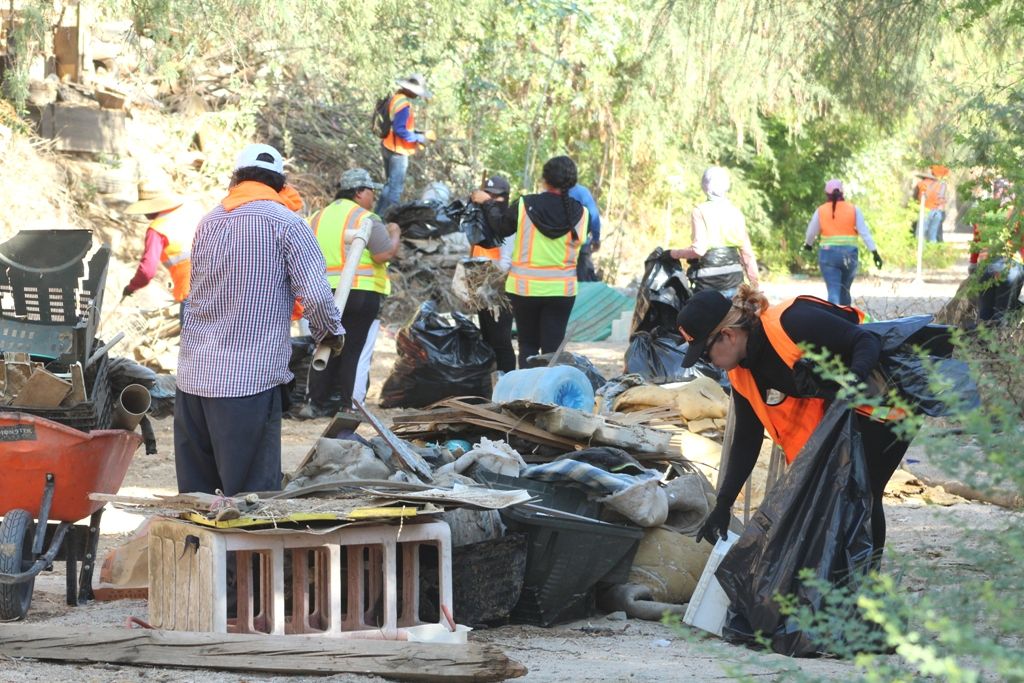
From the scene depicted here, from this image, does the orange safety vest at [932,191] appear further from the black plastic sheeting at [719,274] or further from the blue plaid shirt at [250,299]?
the blue plaid shirt at [250,299]

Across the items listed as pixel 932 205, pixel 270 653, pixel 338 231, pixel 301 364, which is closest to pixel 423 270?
pixel 301 364

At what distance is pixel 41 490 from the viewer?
5.10m

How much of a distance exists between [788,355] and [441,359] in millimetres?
5815

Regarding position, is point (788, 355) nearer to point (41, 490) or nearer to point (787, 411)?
point (787, 411)

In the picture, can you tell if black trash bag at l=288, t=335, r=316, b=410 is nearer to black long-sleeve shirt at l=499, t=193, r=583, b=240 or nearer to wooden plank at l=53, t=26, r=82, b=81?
black long-sleeve shirt at l=499, t=193, r=583, b=240

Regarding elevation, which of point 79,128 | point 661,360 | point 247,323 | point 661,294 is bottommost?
point 661,360

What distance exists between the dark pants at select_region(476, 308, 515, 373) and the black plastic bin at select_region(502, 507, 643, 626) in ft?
16.5

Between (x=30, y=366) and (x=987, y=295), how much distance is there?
8.24 meters

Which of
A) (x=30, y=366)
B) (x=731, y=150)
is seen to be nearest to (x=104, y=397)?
(x=30, y=366)

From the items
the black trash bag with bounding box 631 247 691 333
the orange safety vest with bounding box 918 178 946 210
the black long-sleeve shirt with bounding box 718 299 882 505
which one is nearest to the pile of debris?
the black trash bag with bounding box 631 247 691 333

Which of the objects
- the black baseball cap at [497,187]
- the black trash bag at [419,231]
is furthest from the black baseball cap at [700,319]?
the black trash bag at [419,231]

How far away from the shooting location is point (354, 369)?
30.0ft

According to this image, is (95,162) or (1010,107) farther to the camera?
(95,162)

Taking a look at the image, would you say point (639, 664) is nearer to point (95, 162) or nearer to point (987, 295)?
point (987, 295)
